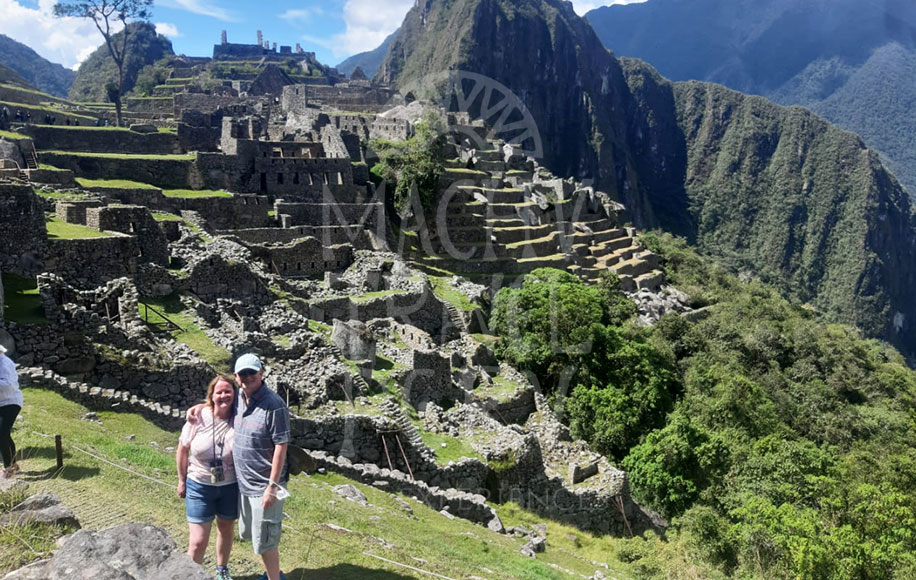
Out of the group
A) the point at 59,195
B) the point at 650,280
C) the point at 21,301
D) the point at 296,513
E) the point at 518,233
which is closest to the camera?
the point at 296,513

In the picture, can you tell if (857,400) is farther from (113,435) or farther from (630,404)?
(113,435)

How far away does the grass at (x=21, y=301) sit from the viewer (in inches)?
478

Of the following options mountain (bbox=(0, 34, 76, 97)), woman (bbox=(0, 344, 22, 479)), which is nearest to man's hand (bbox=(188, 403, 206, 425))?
woman (bbox=(0, 344, 22, 479))

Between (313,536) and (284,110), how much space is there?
51979 mm

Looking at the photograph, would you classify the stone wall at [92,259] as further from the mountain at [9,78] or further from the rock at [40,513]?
the mountain at [9,78]

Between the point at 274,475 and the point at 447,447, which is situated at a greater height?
the point at 274,475

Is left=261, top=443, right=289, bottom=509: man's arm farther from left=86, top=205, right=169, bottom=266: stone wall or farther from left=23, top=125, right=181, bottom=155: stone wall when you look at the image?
left=23, top=125, right=181, bottom=155: stone wall

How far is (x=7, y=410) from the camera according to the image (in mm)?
7008

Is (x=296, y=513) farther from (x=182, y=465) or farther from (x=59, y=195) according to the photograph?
(x=59, y=195)

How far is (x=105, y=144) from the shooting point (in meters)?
28.1

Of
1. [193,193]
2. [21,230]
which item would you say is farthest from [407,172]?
[21,230]

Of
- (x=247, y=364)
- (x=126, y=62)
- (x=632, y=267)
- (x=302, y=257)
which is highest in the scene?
(x=126, y=62)

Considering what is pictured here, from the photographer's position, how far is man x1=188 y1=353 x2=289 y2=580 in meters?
5.79

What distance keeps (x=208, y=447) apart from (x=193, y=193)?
76.8ft
